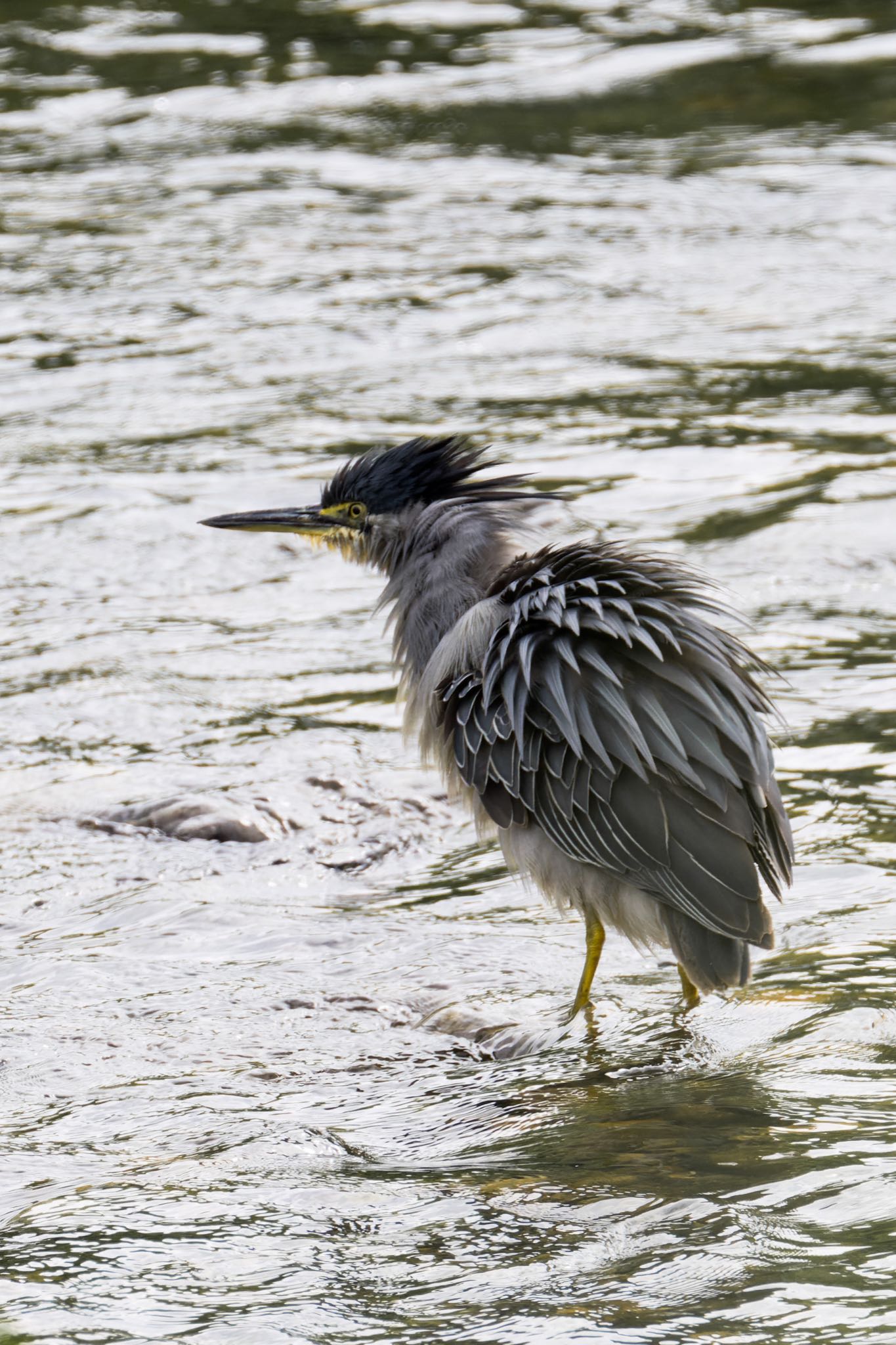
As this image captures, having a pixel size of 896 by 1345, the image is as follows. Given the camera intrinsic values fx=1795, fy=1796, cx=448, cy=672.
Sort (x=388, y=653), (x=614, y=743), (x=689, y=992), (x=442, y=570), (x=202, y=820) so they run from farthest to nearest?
(x=388, y=653), (x=202, y=820), (x=442, y=570), (x=689, y=992), (x=614, y=743)

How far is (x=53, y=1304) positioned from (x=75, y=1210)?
16.1 inches

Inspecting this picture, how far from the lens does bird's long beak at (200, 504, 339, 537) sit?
5.88m

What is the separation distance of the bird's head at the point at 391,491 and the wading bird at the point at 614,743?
366mm

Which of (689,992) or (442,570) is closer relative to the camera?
(689,992)

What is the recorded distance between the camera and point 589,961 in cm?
477

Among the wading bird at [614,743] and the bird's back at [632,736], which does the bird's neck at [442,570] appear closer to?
the wading bird at [614,743]

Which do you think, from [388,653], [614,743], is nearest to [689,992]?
[614,743]

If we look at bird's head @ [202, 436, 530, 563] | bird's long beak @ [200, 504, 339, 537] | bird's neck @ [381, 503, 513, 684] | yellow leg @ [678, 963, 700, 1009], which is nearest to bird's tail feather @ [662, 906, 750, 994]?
yellow leg @ [678, 963, 700, 1009]

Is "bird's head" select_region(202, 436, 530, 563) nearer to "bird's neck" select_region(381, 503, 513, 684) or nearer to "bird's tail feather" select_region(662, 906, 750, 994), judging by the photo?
"bird's neck" select_region(381, 503, 513, 684)

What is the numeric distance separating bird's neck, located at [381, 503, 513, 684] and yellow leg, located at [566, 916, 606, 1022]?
976 mm

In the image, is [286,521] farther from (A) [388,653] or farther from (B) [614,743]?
(B) [614,743]

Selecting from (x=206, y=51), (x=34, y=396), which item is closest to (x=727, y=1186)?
(x=34, y=396)

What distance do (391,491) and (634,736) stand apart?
1.48m

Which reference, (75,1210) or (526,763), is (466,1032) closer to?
(526,763)
